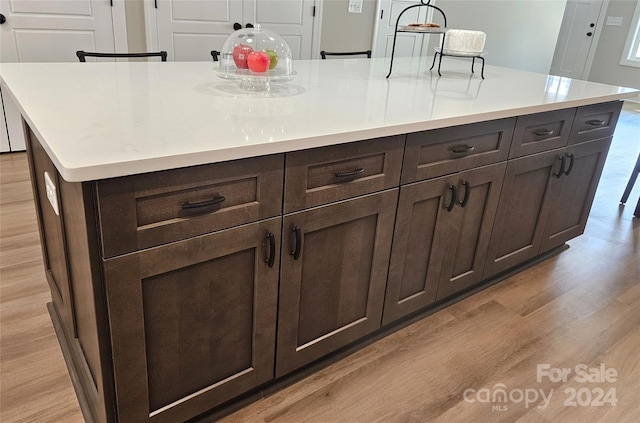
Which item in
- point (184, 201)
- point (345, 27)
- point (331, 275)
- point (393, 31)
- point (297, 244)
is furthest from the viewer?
point (393, 31)

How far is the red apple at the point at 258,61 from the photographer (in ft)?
5.42

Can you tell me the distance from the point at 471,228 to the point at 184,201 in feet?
4.20

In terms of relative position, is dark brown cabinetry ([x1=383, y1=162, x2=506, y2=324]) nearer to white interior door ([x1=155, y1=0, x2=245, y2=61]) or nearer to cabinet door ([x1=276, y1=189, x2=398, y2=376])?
cabinet door ([x1=276, y1=189, x2=398, y2=376])

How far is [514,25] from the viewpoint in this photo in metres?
6.59

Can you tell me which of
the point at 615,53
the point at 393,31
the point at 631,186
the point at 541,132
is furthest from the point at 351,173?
the point at 615,53

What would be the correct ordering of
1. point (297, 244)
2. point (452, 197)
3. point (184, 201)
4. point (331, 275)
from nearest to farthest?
point (184, 201)
point (297, 244)
point (331, 275)
point (452, 197)

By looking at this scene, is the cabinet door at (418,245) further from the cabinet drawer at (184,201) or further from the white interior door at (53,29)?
the white interior door at (53,29)

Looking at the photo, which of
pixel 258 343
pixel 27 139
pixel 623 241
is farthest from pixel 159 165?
pixel 623 241

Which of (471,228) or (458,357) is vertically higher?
(471,228)

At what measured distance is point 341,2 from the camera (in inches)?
188

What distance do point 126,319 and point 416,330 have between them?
124 cm

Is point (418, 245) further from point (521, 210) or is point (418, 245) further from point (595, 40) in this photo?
point (595, 40)

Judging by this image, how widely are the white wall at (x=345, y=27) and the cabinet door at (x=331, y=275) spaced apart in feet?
11.9

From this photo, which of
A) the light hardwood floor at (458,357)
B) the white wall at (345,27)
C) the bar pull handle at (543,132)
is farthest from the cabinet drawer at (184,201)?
the white wall at (345,27)
